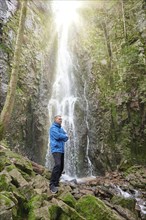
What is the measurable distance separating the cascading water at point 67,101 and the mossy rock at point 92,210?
9343mm

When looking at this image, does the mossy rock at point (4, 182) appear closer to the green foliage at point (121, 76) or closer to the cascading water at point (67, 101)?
the cascading water at point (67, 101)

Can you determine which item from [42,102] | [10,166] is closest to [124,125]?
[42,102]

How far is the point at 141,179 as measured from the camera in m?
12.4

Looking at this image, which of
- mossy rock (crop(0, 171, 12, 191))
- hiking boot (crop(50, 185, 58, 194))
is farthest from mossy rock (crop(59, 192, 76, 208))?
mossy rock (crop(0, 171, 12, 191))

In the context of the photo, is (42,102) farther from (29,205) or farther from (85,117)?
(29,205)

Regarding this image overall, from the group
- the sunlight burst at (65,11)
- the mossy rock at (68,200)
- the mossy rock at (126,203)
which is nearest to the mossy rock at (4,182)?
the mossy rock at (68,200)

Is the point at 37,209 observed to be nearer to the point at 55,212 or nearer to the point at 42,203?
the point at 42,203

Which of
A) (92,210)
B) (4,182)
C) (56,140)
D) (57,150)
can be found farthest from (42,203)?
(56,140)

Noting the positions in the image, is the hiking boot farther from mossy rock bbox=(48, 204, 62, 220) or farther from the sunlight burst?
the sunlight burst

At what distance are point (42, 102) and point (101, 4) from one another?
13.1 meters

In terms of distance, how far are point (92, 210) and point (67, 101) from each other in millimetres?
12877

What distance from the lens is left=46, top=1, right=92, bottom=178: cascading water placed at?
15742 millimetres

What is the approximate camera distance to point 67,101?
18.2 metres

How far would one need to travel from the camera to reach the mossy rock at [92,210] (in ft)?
18.3
